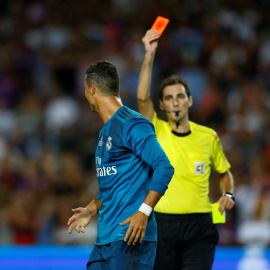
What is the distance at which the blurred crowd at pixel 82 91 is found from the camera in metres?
8.95

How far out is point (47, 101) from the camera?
10906 mm

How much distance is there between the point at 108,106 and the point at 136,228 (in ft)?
2.70

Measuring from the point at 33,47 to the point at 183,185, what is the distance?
7.70 m

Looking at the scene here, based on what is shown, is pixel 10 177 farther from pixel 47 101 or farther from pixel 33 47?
pixel 33 47

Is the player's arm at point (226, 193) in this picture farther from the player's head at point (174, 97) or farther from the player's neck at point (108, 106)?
the player's neck at point (108, 106)

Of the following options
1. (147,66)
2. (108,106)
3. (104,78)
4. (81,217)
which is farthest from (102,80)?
(147,66)

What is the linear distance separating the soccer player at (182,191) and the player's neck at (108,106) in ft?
3.31

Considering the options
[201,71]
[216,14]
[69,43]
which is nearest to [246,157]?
[201,71]

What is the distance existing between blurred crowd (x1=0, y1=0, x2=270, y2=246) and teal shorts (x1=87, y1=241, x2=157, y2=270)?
15.8 ft

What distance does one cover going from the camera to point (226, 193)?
4957 millimetres

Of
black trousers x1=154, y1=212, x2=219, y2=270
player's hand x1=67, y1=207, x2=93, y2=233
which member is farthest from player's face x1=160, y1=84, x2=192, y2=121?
player's hand x1=67, y1=207, x2=93, y2=233

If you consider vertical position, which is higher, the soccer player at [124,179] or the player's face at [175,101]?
the player's face at [175,101]

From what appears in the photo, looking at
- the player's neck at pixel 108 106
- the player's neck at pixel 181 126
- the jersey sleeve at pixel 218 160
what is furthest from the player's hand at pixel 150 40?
the player's neck at pixel 108 106

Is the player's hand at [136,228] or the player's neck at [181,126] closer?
the player's hand at [136,228]
